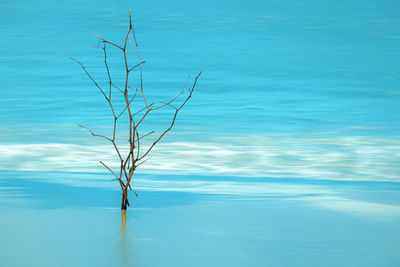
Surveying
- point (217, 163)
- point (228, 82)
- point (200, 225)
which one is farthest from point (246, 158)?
point (228, 82)

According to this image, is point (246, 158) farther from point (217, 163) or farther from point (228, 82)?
point (228, 82)

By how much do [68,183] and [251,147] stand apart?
5.58ft

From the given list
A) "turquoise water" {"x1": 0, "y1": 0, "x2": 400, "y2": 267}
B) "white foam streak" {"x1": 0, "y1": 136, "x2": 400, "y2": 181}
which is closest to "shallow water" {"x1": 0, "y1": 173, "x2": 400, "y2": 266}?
"turquoise water" {"x1": 0, "y1": 0, "x2": 400, "y2": 267}

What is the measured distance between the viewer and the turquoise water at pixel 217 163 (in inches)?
73.0

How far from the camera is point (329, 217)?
2.20m

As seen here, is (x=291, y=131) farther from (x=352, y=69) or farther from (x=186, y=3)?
(x=186, y=3)

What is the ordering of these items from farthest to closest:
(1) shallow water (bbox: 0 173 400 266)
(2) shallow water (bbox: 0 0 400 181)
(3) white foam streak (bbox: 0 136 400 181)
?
1. (2) shallow water (bbox: 0 0 400 181)
2. (3) white foam streak (bbox: 0 136 400 181)
3. (1) shallow water (bbox: 0 173 400 266)

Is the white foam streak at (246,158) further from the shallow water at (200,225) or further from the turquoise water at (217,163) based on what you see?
the shallow water at (200,225)

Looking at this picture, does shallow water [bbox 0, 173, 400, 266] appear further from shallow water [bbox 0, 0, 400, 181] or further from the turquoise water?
shallow water [bbox 0, 0, 400, 181]

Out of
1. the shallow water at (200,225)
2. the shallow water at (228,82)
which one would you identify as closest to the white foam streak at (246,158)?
the shallow water at (228,82)

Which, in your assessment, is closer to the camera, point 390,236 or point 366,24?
point 390,236

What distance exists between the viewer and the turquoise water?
73.0 inches

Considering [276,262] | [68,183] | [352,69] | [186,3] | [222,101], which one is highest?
[186,3]

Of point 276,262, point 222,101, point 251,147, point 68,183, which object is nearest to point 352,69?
point 222,101
